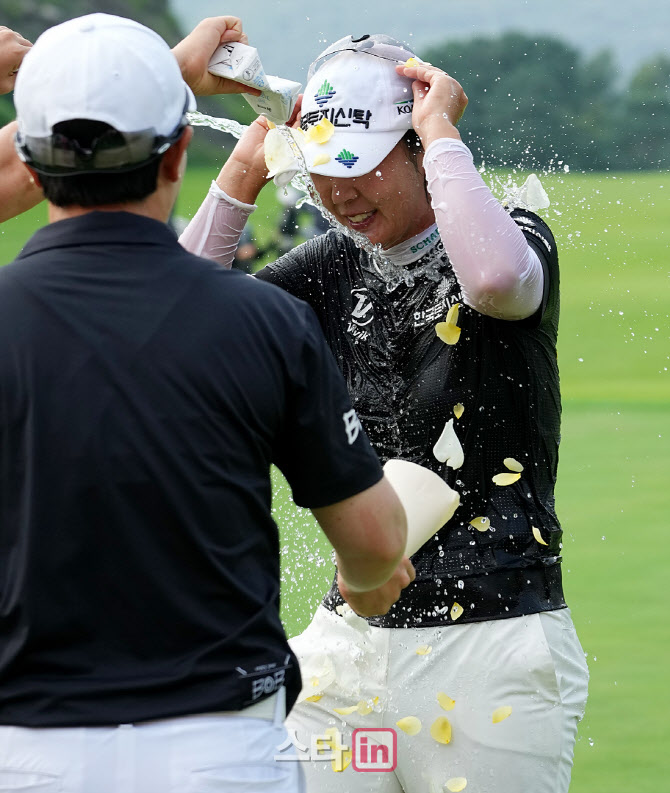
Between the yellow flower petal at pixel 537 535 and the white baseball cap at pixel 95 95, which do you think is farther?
the yellow flower petal at pixel 537 535

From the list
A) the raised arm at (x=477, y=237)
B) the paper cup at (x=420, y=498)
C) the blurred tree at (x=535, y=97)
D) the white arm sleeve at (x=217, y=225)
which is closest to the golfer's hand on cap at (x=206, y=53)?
the white arm sleeve at (x=217, y=225)

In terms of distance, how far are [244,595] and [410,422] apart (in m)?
1.04

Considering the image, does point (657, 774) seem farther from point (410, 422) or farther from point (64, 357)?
point (64, 357)

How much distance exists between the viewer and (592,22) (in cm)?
2425

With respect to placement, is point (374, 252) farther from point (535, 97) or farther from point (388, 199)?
point (535, 97)

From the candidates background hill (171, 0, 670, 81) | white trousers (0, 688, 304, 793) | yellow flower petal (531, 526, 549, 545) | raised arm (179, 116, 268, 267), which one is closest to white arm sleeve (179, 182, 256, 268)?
raised arm (179, 116, 268, 267)

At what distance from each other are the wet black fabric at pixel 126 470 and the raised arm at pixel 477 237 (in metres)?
0.85

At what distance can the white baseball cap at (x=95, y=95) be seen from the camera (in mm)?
1617

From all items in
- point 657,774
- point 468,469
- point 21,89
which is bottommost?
point 657,774

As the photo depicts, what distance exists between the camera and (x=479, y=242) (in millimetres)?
2439

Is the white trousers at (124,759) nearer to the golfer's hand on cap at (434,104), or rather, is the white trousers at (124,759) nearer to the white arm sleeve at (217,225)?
the golfer's hand on cap at (434,104)

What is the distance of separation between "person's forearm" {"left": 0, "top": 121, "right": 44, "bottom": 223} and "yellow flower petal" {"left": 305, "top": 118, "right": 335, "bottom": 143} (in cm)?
60

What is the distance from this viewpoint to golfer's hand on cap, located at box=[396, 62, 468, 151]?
2.56 meters

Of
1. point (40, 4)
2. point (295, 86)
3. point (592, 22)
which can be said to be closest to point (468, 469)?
point (295, 86)
